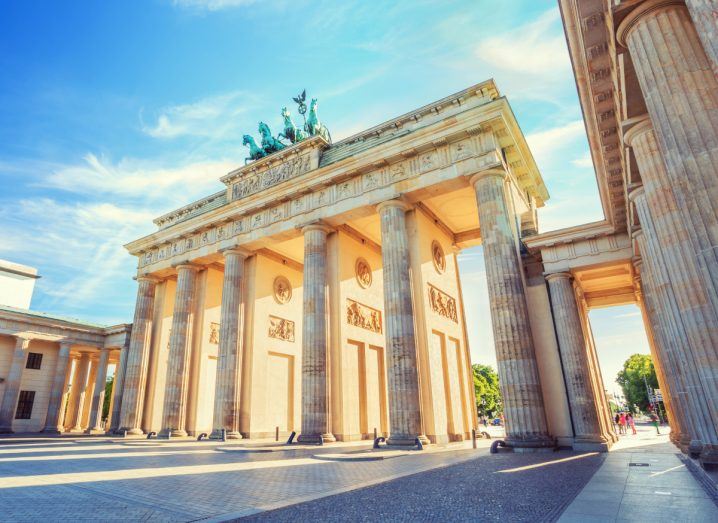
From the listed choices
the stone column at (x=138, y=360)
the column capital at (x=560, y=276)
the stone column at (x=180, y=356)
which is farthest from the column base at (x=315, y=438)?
the stone column at (x=138, y=360)

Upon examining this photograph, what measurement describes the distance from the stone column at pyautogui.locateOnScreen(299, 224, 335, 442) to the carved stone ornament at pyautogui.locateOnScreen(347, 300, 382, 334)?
2517 millimetres

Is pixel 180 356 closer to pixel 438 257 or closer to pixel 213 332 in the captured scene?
pixel 213 332

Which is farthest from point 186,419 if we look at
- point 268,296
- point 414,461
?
point 414,461

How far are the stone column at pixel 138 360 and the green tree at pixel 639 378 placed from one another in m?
60.8

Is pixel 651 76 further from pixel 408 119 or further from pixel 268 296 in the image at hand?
pixel 268 296

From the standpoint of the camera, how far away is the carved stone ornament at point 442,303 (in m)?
21.6

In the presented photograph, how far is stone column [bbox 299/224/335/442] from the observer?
1925 centimetres

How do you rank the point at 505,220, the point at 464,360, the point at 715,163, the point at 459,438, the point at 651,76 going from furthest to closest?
the point at 464,360, the point at 459,438, the point at 505,220, the point at 651,76, the point at 715,163

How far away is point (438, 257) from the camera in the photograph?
77.3 ft

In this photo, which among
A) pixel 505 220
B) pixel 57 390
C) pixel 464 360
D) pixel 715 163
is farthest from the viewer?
pixel 57 390

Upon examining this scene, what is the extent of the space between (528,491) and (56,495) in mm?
7776

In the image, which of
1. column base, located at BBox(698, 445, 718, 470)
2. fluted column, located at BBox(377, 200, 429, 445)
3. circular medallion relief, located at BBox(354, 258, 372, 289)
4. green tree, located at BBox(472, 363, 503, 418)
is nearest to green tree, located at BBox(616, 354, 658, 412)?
green tree, located at BBox(472, 363, 503, 418)

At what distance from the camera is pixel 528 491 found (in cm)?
708

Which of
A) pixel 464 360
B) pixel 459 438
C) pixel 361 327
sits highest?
pixel 361 327
